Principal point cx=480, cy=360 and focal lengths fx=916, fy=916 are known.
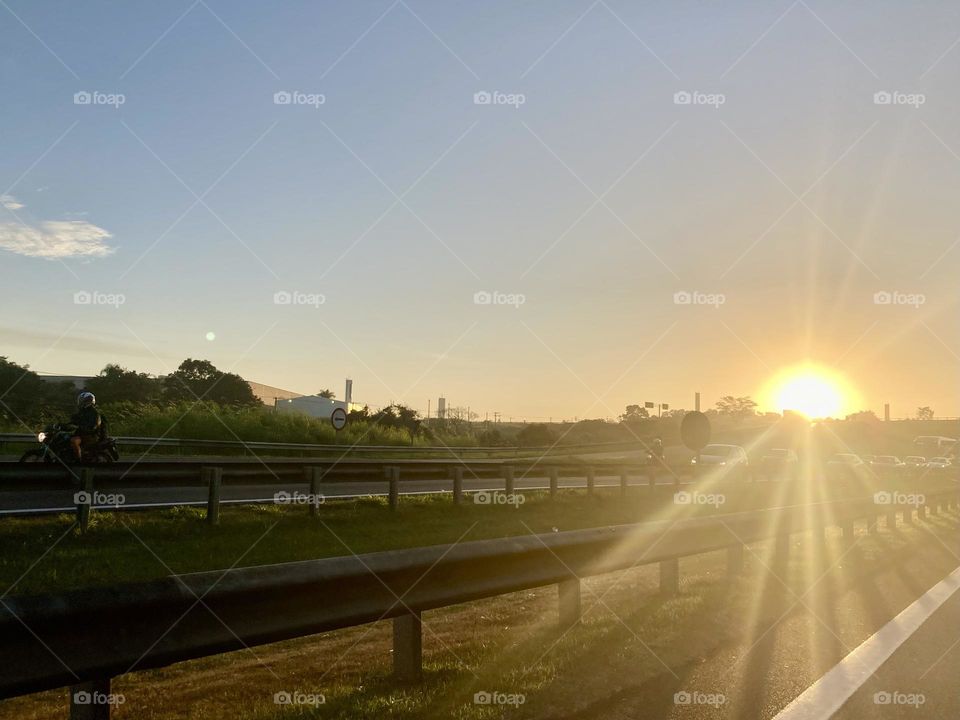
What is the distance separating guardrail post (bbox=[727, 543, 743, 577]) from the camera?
393 inches

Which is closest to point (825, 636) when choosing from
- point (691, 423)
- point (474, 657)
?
point (474, 657)

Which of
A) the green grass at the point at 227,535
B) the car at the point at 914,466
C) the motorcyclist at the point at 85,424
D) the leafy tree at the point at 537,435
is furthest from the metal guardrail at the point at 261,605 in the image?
the leafy tree at the point at 537,435

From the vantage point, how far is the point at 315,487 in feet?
53.3

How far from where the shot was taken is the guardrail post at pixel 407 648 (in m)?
5.43

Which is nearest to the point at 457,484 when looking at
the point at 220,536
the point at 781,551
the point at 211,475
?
the point at 211,475

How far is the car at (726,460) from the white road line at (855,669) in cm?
2472

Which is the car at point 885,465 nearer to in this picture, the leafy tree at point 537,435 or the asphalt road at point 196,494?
the leafy tree at point 537,435

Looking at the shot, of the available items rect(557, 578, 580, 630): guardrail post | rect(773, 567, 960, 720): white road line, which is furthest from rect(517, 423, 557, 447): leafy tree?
rect(557, 578, 580, 630): guardrail post

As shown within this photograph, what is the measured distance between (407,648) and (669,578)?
4360 mm

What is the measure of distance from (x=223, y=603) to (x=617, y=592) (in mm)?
7336

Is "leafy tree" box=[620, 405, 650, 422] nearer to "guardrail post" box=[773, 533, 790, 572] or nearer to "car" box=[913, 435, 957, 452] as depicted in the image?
"car" box=[913, 435, 957, 452]

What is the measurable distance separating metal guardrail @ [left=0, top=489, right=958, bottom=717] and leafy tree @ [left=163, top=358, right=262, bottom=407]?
2749 inches

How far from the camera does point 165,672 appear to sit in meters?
6.60

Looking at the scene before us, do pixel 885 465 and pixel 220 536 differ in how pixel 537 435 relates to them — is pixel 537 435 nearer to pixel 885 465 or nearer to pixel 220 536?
pixel 885 465
